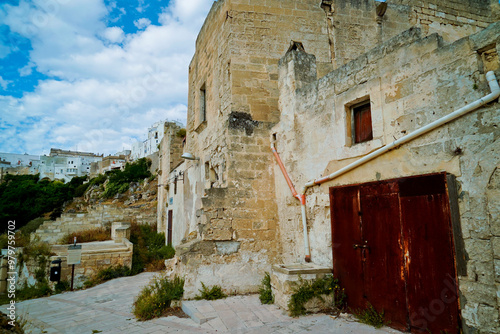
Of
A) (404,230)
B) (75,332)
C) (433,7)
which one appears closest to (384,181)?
(404,230)

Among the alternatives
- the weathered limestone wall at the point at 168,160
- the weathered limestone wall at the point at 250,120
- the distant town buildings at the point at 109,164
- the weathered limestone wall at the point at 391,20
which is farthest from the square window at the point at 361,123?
the distant town buildings at the point at 109,164

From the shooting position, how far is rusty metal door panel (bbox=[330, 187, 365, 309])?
4371 mm

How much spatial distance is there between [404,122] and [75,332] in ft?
19.5

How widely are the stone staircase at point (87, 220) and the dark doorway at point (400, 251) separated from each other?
51.8ft

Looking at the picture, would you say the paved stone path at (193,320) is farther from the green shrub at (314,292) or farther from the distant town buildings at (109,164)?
the distant town buildings at (109,164)

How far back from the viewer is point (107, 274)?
9734 millimetres

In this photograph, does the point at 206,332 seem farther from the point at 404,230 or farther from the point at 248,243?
the point at 404,230

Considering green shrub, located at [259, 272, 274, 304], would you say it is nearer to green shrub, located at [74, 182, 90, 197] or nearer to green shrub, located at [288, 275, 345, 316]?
green shrub, located at [288, 275, 345, 316]

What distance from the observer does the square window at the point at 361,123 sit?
4562 mm

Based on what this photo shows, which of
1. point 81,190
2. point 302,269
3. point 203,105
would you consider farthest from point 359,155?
point 81,190

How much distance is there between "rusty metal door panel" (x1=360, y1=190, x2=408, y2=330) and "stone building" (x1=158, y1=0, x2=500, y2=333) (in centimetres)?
2

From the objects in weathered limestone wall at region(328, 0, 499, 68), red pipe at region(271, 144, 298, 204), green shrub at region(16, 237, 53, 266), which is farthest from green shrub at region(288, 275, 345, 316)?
green shrub at region(16, 237, 53, 266)

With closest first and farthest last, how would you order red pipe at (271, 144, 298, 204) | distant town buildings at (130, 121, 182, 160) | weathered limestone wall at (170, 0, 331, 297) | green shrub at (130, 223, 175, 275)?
red pipe at (271, 144, 298, 204), weathered limestone wall at (170, 0, 331, 297), green shrub at (130, 223, 175, 275), distant town buildings at (130, 121, 182, 160)

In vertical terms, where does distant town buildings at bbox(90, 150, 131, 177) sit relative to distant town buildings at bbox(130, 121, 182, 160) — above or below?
below
